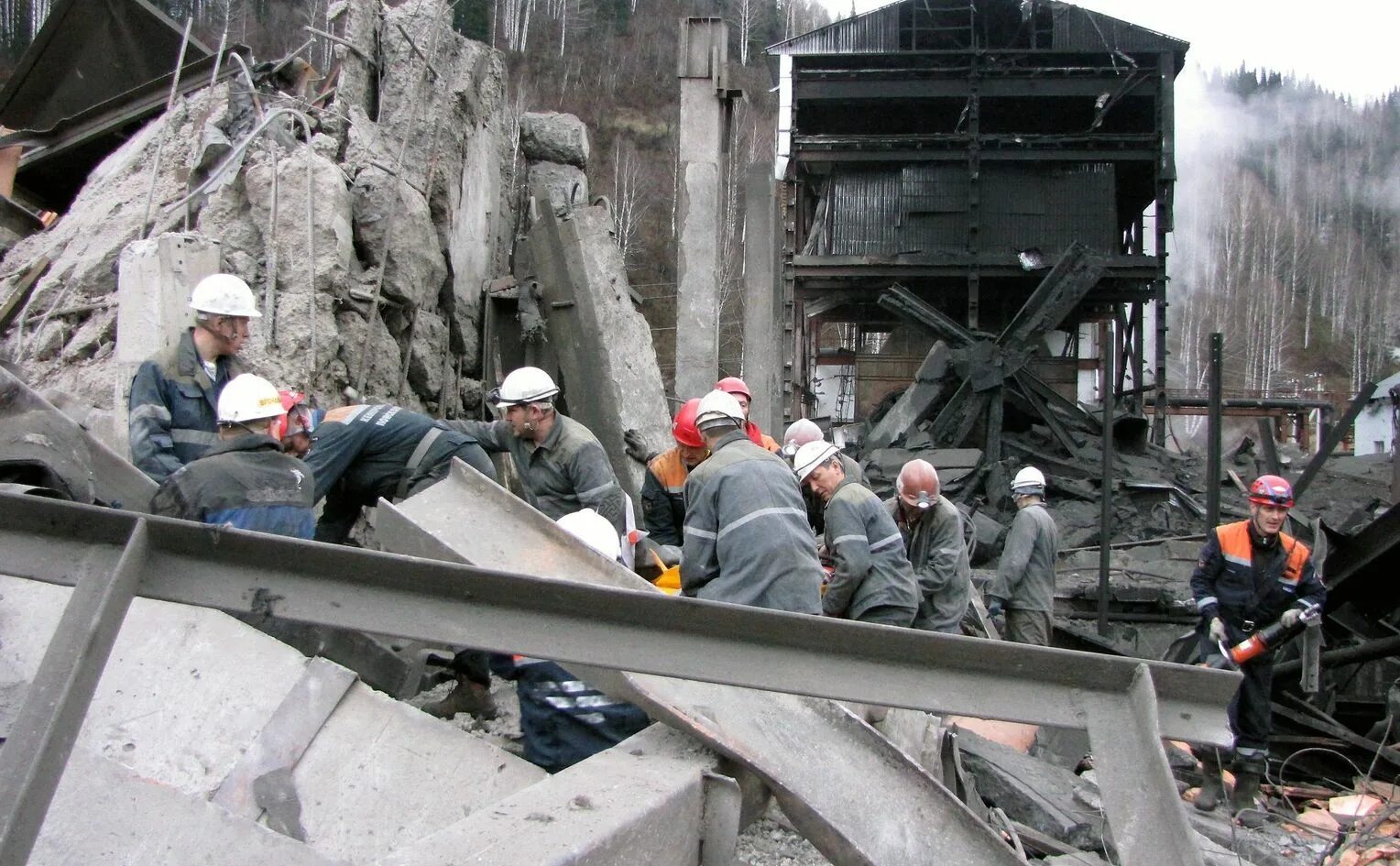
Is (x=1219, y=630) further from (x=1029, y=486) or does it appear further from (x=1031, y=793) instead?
(x=1031, y=793)

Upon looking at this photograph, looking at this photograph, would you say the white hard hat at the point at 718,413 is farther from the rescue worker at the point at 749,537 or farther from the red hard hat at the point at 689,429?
the red hard hat at the point at 689,429

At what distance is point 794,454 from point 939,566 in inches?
39.4

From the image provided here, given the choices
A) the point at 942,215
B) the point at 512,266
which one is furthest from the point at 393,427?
the point at 942,215

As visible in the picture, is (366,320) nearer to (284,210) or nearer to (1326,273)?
(284,210)

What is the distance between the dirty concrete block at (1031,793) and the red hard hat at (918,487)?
4.56 ft

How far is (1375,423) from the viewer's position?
31.4m

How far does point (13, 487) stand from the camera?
3227 millimetres

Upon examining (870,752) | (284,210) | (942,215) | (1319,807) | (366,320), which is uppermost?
(942,215)

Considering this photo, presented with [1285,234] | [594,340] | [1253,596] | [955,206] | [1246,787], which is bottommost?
[1246,787]

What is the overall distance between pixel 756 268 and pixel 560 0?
39.9 metres

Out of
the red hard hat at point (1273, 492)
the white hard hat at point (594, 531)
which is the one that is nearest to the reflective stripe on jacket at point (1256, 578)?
the red hard hat at point (1273, 492)

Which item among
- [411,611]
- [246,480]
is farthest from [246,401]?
[411,611]

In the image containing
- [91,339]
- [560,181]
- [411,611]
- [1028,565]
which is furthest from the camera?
[560,181]

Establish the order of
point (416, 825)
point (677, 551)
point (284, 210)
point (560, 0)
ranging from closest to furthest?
point (416, 825) → point (677, 551) → point (284, 210) → point (560, 0)
